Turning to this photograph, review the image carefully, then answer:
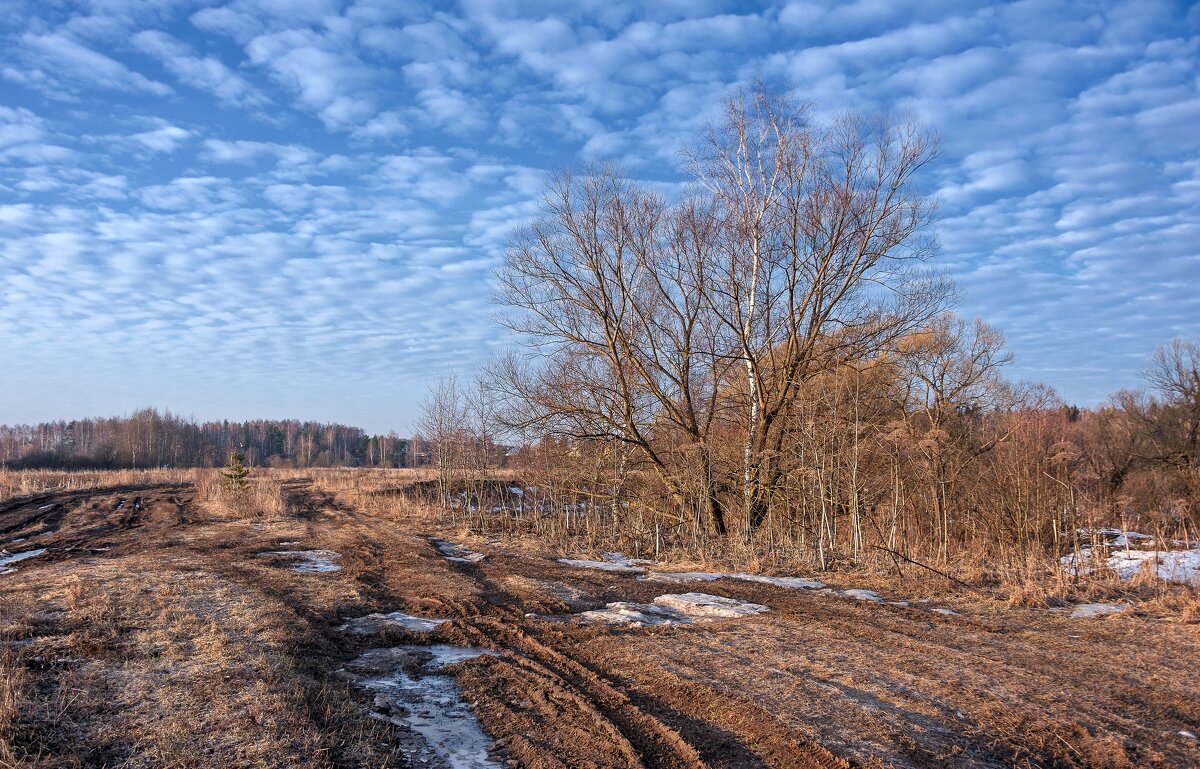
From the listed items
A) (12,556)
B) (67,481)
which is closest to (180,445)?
Answer: (67,481)

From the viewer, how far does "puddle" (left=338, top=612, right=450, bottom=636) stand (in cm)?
732

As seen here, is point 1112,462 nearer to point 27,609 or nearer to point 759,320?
point 759,320

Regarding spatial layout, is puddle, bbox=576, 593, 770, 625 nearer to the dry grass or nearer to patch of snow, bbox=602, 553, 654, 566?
patch of snow, bbox=602, 553, 654, 566

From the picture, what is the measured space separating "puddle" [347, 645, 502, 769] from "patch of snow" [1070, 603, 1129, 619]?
6.62 metres

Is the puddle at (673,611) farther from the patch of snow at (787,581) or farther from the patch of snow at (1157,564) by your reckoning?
the patch of snow at (1157,564)

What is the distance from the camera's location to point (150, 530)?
1872 cm

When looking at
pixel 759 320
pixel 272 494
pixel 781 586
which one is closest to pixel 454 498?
pixel 272 494

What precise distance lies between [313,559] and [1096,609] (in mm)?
12343

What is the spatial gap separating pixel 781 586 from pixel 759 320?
23.8ft

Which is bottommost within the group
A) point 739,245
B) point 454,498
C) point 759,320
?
point 454,498

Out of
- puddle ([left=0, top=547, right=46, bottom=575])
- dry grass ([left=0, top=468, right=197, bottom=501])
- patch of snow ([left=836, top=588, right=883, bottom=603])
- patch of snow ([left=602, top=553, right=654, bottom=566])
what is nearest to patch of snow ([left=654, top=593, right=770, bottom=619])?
patch of snow ([left=836, top=588, right=883, bottom=603])

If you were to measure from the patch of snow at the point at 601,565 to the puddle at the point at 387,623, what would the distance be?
501 centimetres

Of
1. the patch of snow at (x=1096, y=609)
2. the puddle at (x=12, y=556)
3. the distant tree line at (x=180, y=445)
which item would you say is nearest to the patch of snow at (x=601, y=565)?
the patch of snow at (x=1096, y=609)

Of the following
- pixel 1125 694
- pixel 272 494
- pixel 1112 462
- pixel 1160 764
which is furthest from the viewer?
pixel 272 494
